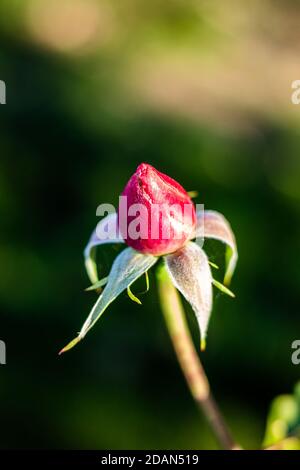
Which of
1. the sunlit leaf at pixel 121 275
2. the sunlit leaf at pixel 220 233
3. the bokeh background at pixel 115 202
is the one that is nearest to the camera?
the sunlit leaf at pixel 121 275

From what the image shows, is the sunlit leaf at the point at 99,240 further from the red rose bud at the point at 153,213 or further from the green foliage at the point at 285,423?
the green foliage at the point at 285,423

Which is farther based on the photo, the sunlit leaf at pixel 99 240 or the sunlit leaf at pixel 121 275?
the sunlit leaf at pixel 99 240

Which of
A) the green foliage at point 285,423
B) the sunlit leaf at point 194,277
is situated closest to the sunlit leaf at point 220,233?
the sunlit leaf at point 194,277

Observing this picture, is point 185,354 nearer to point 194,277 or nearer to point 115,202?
point 194,277

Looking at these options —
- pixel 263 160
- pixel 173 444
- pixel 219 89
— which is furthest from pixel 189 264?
pixel 219 89

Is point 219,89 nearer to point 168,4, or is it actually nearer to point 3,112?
point 168,4

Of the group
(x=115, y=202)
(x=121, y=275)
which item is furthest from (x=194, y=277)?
(x=115, y=202)

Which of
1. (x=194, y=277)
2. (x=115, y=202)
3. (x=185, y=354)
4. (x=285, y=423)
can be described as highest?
(x=115, y=202)
